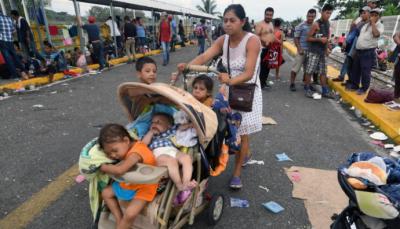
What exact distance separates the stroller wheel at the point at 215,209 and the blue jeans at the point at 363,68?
5.53m

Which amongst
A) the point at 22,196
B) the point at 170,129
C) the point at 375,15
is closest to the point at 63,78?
the point at 22,196

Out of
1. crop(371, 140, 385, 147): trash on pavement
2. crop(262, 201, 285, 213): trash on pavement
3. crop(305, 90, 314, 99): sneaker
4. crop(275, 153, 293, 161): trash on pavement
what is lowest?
crop(371, 140, 385, 147): trash on pavement

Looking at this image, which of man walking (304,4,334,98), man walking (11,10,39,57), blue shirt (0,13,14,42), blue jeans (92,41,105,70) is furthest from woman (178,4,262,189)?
blue jeans (92,41,105,70)

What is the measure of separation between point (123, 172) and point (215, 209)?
1029 mm

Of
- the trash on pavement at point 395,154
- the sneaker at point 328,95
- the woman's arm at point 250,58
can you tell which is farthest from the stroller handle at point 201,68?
the sneaker at point 328,95

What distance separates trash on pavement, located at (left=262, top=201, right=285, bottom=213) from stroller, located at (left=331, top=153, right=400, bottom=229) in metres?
0.91

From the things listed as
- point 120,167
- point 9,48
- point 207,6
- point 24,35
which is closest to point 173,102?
point 120,167

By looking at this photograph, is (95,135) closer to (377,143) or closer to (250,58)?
(250,58)

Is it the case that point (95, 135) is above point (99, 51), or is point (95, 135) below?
below

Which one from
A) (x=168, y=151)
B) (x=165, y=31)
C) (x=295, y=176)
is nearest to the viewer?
(x=168, y=151)

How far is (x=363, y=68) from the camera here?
6.70 metres

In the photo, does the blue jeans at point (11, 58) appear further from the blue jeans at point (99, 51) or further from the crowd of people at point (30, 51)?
the blue jeans at point (99, 51)

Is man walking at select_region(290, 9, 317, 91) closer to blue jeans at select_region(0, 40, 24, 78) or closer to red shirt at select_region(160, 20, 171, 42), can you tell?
red shirt at select_region(160, 20, 171, 42)

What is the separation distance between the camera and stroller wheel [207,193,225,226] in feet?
8.65
